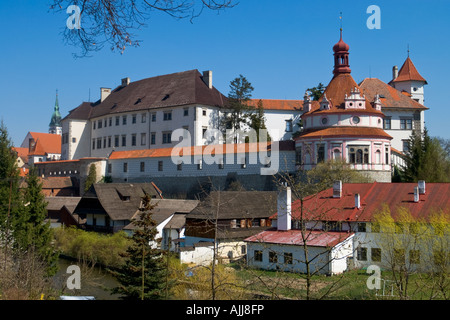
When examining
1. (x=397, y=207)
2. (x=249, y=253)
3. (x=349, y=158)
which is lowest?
(x=249, y=253)

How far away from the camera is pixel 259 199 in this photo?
3284cm

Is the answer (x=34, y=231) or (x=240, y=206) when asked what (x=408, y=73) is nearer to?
(x=240, y=206)

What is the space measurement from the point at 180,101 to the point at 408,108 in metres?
23.1

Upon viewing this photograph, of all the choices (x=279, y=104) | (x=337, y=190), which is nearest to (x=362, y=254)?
(x=337, y=190)

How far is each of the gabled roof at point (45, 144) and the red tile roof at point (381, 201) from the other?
72.2 meters


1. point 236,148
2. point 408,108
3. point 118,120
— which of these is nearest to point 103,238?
point 236,148

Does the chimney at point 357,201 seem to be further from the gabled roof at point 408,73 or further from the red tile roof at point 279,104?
the gabled roof at point 408,73

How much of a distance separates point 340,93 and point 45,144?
213 ft

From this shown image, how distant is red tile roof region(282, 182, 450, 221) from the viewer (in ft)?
81.8

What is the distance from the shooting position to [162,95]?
57.1 meters

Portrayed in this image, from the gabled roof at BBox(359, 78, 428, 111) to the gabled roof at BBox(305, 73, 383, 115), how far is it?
9.47 m

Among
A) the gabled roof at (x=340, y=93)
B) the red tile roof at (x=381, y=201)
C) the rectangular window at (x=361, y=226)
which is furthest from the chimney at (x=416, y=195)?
the gabled roof at (x=340, y=93)

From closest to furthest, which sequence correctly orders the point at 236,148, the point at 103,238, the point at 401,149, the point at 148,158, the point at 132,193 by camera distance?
the point at 103,238 → the point at 132,193 → the point at 236,148 → the point at 148,158 → the point at 401,149

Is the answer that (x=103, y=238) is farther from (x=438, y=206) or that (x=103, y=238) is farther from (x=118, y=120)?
(x=118, y=120)
